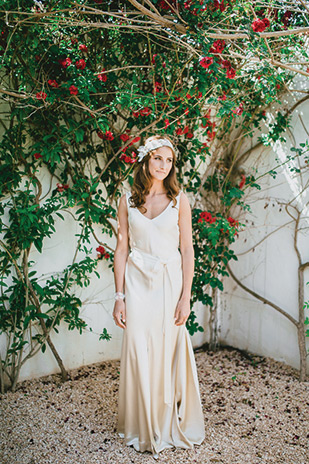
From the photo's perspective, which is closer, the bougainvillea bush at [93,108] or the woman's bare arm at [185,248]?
the woman's bare arm at [185,248]

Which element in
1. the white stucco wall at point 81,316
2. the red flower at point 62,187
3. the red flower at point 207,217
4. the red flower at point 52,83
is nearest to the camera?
the red flower at point 52,83

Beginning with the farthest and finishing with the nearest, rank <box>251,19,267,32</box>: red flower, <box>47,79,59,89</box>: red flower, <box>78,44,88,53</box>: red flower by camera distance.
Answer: <box>78,44,88,53</box>: red flower
<box>47,79,59,89</box>: red flower
<box>251,19,267,32</box>: red flower

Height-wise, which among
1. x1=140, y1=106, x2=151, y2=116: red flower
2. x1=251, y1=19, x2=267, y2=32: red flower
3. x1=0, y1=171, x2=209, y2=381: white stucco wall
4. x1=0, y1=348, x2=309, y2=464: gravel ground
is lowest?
x1=0, y1=348, x2=309, y2=464: gravel ground

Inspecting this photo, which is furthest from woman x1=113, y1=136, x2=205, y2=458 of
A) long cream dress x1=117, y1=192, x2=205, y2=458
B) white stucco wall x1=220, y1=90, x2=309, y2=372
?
white stucco wall x1=220, y1=90, x2=309, y2=372

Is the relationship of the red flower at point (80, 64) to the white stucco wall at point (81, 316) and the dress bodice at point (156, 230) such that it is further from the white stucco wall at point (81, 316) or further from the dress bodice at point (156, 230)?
the dress bodice at point (156, 230)

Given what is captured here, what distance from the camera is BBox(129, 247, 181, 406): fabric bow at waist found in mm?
2584

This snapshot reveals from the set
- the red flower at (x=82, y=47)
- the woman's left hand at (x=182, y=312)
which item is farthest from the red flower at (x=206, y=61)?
the woman's left hand at (x=182, y=312)

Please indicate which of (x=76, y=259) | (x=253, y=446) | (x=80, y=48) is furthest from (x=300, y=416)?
(x=80, y=48)

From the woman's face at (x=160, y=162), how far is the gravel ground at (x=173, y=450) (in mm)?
1697

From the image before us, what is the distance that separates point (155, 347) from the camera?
2.58 m

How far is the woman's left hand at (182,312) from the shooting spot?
8.60ft

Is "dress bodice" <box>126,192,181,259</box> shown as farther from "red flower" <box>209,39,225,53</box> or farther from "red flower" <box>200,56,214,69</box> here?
"red flower" <box>209,39,225,53</box>

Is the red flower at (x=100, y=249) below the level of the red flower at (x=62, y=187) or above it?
below

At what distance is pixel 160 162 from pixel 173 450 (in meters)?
1.77
